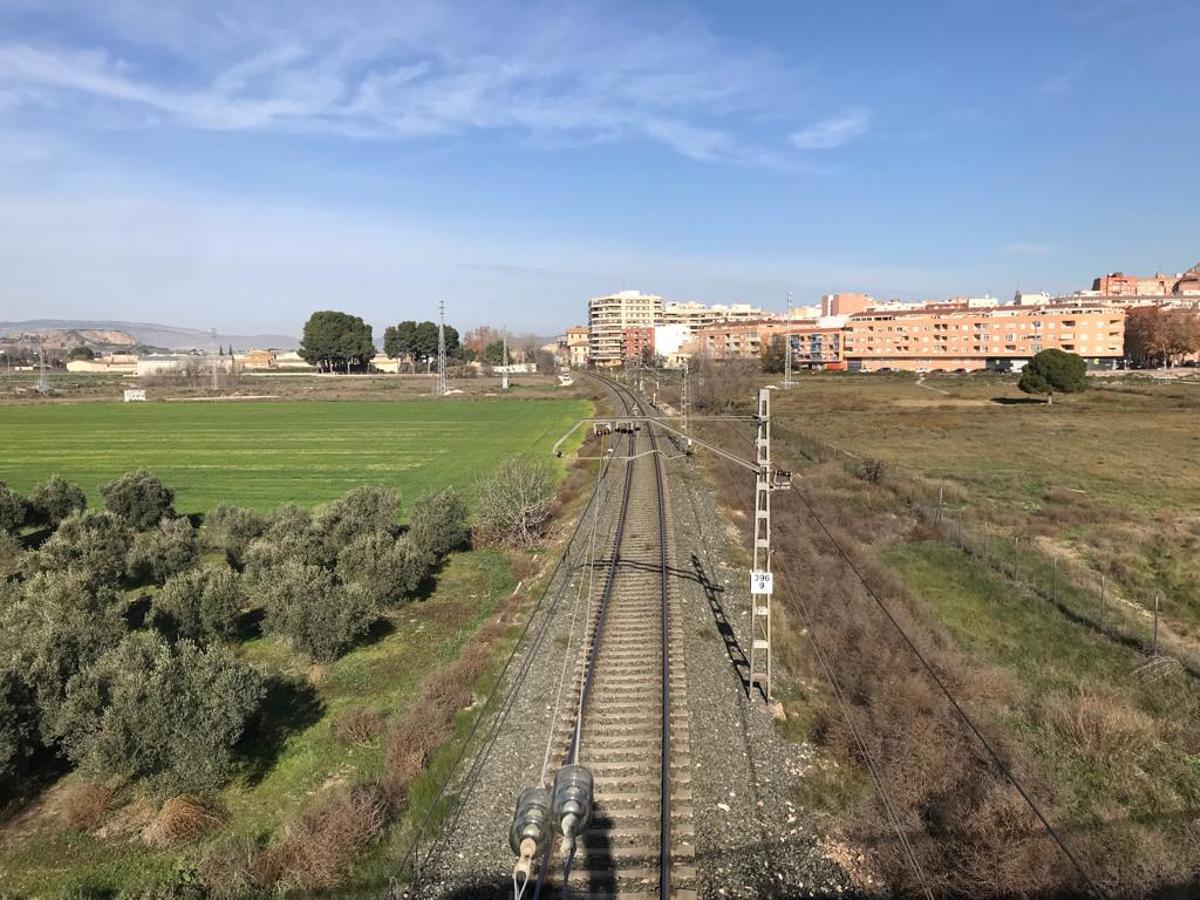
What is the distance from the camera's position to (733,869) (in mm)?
10133

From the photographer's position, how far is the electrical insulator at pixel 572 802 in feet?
19.1

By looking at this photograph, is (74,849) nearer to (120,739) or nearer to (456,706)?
(120,739)

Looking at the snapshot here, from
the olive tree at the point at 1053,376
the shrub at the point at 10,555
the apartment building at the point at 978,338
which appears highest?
the apartment building at the point at 978,338

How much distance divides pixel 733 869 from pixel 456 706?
21.9 ft

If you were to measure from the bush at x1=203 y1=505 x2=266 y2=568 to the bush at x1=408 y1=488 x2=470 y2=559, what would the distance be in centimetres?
612

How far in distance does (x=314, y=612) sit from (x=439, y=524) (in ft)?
30.3

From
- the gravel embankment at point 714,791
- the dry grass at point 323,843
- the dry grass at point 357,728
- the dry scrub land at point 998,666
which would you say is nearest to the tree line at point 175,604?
the dry grass at point 357,728

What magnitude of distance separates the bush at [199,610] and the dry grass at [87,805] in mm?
6894

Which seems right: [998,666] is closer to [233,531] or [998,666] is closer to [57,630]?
[57,630]

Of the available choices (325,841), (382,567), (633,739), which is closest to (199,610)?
(382,567)

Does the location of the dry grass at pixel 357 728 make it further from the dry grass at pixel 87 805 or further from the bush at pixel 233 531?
the bush at pixel 233 531

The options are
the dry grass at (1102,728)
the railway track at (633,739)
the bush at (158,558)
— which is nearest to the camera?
the railway track at (633,739)

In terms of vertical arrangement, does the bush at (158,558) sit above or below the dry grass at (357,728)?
above

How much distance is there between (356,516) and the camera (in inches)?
1112
